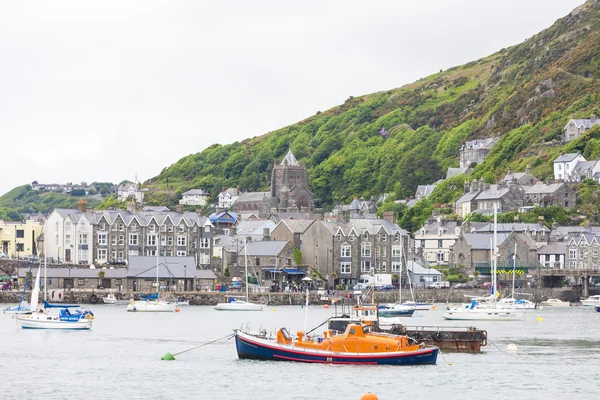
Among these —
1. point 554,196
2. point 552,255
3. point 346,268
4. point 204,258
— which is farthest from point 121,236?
point 554,196

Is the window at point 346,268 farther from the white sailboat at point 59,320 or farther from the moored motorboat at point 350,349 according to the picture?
the moored motorboat at point 350,349

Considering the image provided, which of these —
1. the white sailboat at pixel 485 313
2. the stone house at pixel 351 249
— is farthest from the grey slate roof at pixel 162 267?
the white sailboat at pixel 485 313

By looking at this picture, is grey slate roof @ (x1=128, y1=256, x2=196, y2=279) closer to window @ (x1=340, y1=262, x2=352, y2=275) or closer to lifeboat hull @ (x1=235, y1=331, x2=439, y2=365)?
window @ (x1=340, y1=262, x2=352, y2=275)

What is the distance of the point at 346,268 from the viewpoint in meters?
138

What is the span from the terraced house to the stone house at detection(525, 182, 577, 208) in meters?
54.9

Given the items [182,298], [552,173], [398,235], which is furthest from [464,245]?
[552,173]

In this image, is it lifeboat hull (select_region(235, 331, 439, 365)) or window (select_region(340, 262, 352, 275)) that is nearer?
lifeboat hull (select_region(235, 331, 439, 365))

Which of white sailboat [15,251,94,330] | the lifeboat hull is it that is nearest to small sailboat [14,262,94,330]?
white sailboat [15,251,94,330]

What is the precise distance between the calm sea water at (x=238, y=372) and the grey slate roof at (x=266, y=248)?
159ft

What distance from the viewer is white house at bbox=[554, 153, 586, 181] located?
7441 inches

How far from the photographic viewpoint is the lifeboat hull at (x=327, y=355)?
58281 mm

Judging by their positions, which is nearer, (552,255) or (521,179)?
(552,255)

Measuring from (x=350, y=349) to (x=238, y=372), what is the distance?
18.0ft

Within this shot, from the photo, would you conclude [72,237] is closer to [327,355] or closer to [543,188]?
[543,188]
